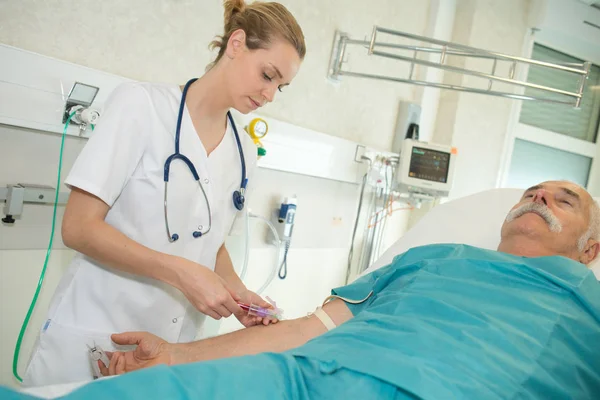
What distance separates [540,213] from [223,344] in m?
1.08

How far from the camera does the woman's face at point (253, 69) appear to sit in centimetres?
131

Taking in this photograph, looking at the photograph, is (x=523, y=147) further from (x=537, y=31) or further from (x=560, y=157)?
(x=537, y=31)

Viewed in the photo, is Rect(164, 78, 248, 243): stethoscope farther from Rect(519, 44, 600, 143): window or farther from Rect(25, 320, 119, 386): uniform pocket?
Rect(519, 44, 600, 143): window

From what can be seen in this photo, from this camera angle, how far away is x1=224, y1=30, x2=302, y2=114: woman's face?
1.31 meters

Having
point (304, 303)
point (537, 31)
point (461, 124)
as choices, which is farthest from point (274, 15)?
point (537, 31)

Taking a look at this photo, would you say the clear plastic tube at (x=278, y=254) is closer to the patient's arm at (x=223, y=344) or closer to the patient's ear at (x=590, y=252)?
the patient's arm at (x=223, y=344)

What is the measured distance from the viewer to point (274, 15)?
1338 millimetres

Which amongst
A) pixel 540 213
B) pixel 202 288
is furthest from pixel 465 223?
pixel 202 288

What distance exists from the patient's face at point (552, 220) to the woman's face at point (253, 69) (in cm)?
91

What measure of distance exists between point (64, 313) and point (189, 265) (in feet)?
1.15

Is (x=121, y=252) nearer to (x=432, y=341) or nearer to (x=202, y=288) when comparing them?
(x=202, y=288)

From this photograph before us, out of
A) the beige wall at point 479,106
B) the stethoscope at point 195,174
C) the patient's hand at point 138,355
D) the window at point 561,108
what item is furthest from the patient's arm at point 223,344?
the window at point 561,108

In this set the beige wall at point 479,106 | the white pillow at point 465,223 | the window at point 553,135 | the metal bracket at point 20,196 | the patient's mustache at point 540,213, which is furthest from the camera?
the window at point 553,135

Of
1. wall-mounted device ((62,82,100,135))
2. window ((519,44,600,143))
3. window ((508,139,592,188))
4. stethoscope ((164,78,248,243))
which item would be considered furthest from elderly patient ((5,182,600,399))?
window ((519,44,600,143))
